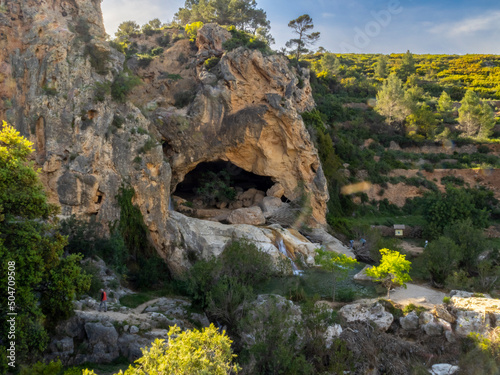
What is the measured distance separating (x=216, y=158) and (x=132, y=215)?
410 inches

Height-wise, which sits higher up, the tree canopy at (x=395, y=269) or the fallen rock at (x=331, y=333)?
the tree canopy at (x=395, y=269)

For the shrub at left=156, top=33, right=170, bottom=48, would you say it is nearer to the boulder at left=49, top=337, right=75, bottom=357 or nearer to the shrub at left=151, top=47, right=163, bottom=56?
the shrub at left=151, top=47, right=163, bottom=56

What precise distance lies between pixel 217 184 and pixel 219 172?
1.63m

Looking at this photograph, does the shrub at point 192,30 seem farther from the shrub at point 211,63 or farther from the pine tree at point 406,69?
the pine tree at point 406,69

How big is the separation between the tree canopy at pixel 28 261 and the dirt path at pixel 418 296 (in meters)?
15.2

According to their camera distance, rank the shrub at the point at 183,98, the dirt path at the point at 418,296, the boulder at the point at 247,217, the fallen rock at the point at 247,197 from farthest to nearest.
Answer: the fallen rock at the point at 247,197, the shrub at the point at 183,98, the boulder at the point at 247,217, the dirt path at the point at 418,296

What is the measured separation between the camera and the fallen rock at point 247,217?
93.9 ft

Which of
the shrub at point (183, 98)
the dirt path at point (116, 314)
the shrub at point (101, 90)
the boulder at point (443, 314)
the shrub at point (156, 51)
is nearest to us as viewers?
the dirt path at point (116, 314)

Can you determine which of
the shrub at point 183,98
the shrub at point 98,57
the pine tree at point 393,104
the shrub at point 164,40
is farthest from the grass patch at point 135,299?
the pine tree at point 393,104

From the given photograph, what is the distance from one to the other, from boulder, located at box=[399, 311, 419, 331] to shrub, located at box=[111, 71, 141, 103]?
20383mm

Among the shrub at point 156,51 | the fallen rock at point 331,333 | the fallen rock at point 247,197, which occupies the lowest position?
the fallen rock at point 331,333

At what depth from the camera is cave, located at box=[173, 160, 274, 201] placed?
34.5 meters

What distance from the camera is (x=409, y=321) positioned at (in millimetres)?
16234

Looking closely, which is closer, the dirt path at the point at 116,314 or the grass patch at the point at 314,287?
the dirt path at the point at 116,314
